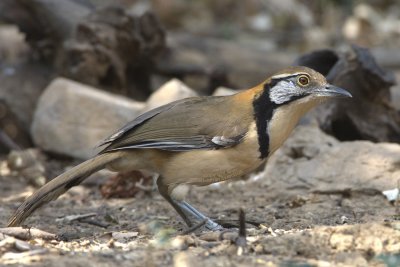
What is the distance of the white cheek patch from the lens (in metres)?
5.75

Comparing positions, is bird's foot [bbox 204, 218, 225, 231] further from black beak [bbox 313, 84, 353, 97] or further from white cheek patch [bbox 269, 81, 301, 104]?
black beak [bbox 313, 84, 353, 97]

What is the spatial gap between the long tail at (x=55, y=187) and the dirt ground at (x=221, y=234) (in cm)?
27

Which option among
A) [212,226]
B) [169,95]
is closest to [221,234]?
[212,226]

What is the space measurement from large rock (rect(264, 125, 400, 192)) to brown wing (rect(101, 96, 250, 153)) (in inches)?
Result: 58.0

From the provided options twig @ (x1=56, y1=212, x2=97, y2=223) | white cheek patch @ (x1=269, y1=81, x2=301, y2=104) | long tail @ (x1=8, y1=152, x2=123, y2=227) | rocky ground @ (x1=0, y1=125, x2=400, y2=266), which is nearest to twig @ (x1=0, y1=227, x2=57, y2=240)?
rocky ground @ (x1=0, y1=125, x2=400, y2=266)

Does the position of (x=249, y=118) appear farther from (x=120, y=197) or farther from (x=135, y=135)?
(x=120, y=197)

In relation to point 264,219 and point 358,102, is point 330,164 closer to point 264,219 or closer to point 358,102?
point 358,102

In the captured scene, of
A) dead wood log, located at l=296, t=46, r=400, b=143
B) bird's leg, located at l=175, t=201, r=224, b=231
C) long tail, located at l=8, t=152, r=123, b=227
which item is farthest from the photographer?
dead wood log, located at l=296, t=46, r=400, b=143

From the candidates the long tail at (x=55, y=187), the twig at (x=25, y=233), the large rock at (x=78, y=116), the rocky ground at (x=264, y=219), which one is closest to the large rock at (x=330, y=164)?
the rocky ground at (x=264, y=219)

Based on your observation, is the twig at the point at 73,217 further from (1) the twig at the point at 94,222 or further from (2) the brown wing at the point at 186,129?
(2) the brown wing at the point at 186,129

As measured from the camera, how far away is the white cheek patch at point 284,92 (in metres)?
5.75

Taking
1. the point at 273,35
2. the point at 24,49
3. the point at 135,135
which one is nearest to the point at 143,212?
the point at 135,135

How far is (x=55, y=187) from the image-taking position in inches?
221

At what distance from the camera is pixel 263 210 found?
6.59m
